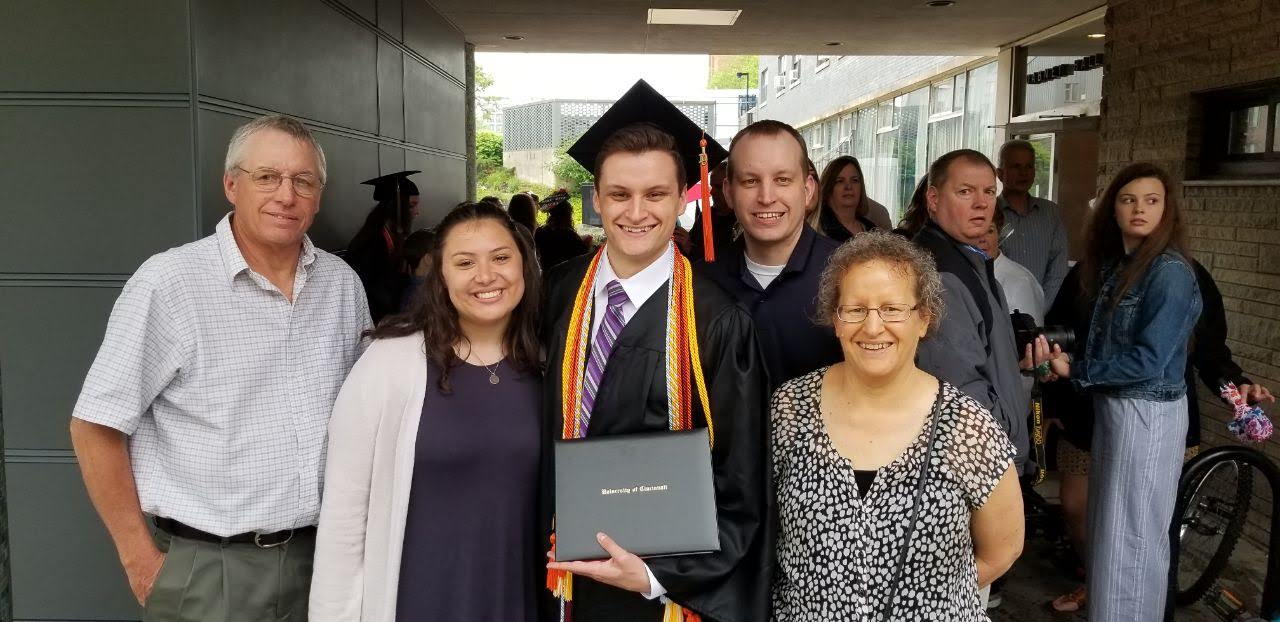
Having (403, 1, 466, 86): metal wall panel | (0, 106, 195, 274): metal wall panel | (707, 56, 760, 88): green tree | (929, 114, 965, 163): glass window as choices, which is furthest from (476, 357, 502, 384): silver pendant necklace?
(707, 56, 760, 88): green tree

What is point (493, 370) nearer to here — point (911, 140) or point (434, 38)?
point (434, 38)

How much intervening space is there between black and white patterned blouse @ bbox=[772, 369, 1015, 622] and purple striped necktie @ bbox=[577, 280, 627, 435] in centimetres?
48

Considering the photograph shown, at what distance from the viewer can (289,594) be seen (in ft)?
7.30

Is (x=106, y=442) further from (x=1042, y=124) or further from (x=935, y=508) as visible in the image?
(x=1042, y=124)

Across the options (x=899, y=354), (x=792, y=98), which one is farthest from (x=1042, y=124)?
(x=792, y=98)

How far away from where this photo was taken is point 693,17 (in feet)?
26.9

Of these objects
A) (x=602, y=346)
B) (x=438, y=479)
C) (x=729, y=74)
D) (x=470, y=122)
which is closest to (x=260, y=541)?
(x=438, y=479)

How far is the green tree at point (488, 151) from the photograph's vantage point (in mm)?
29250

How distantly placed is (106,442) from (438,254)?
0.89 m

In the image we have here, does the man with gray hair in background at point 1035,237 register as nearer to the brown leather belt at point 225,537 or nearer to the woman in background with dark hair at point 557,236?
the woman in background with dark hair at point 557,236

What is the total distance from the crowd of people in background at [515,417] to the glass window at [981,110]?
29.0 feet

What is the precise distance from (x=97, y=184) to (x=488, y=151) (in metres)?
27.6

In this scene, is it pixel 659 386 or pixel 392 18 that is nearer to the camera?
pixel 659 386

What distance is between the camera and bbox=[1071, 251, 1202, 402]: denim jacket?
3.16 m
